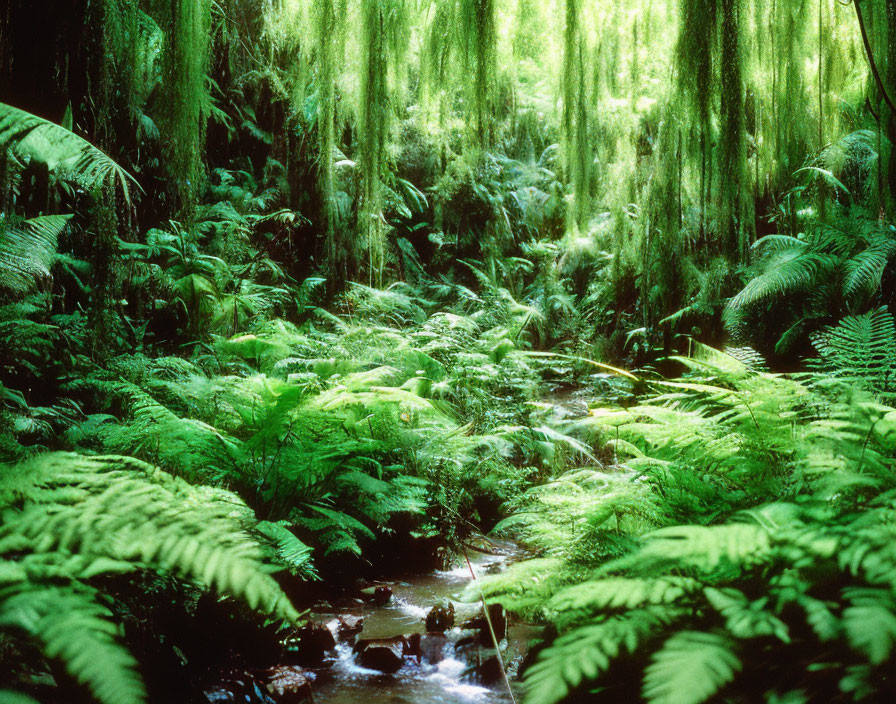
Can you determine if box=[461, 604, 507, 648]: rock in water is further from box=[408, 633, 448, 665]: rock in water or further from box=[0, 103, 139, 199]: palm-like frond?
box=[0, 103, 139, 199]: palm-like frond

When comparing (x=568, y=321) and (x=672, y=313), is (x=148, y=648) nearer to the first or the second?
(x=672, y=313)

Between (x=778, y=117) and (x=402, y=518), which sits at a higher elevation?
(x=778, y=117)

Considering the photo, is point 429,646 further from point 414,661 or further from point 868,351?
point 868,351

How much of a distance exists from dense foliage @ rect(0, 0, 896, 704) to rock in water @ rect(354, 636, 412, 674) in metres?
0.46

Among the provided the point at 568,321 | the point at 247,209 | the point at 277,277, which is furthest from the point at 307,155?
the point at 568,321

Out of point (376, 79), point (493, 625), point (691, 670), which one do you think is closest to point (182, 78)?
point (376, 79)

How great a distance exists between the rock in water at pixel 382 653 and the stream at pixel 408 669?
3cm

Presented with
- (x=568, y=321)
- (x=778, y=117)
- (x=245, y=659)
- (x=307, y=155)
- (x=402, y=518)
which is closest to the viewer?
(x=245, y=659)

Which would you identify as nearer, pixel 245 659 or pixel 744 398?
pixel 245 659

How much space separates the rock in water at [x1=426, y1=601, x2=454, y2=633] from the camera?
278 cm

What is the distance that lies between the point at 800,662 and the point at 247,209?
8781 mm

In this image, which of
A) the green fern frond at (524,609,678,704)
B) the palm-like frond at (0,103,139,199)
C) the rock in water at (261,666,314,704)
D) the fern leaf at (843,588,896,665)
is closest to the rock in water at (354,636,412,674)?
the rock in water at (261,666,314,704)

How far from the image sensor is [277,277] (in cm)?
830

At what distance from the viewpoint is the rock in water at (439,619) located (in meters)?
2.78
